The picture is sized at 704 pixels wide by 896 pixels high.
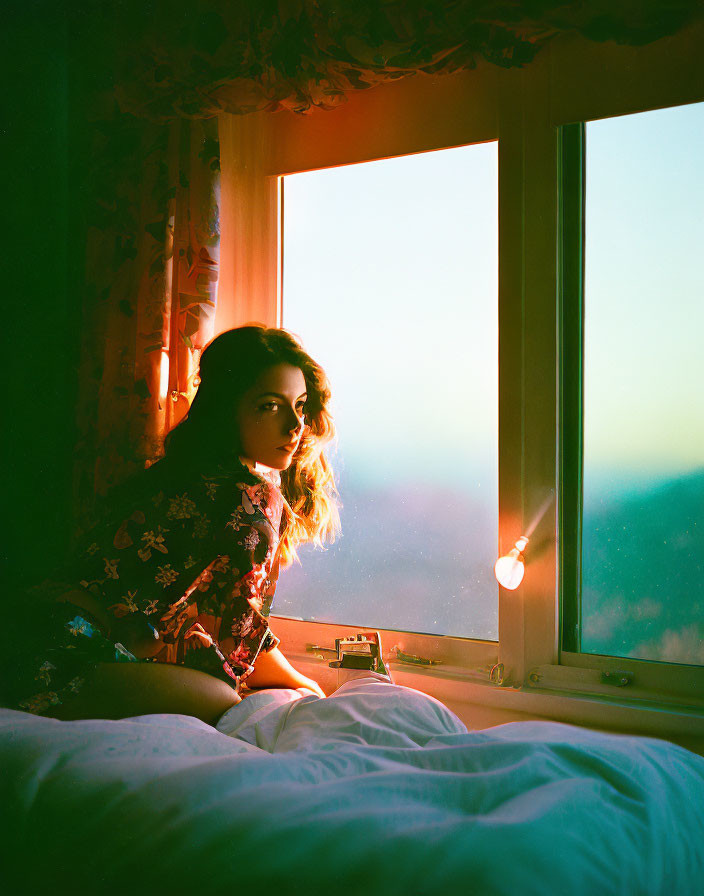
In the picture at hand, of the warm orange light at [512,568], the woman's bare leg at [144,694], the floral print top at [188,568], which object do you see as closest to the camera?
the woman's bare leg at [144,694]

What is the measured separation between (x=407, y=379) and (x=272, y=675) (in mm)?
662

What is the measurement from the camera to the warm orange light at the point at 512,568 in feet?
4.41

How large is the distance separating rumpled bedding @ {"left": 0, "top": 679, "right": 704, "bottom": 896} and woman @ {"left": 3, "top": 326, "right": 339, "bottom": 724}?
190 mm

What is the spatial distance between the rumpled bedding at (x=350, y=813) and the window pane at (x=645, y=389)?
47 cm

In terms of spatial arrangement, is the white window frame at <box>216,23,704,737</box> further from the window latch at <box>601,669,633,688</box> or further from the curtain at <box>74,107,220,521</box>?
the curtain at <box>74,107,220,521</box>

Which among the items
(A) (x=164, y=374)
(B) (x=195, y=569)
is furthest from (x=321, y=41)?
(B) (x=195, y=569)

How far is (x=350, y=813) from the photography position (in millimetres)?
683

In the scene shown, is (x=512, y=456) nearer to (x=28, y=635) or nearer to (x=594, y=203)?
(x=594, y=203)

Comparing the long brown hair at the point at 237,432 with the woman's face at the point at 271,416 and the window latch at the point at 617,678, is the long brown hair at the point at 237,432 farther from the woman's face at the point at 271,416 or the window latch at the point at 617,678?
the window latch at the point at 617,678

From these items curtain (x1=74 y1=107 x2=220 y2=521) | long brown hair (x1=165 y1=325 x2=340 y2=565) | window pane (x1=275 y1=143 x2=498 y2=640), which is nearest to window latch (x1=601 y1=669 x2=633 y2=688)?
window pane (x1=275 y1=143 x2=498 y2=640)

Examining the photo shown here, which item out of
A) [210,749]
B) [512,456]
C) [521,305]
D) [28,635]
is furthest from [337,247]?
[210,749]

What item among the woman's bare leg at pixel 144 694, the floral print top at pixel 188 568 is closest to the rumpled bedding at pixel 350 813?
the woman's bare leg at pixel 144 694

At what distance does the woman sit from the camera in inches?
43.6

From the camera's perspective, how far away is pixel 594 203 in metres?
1.37
